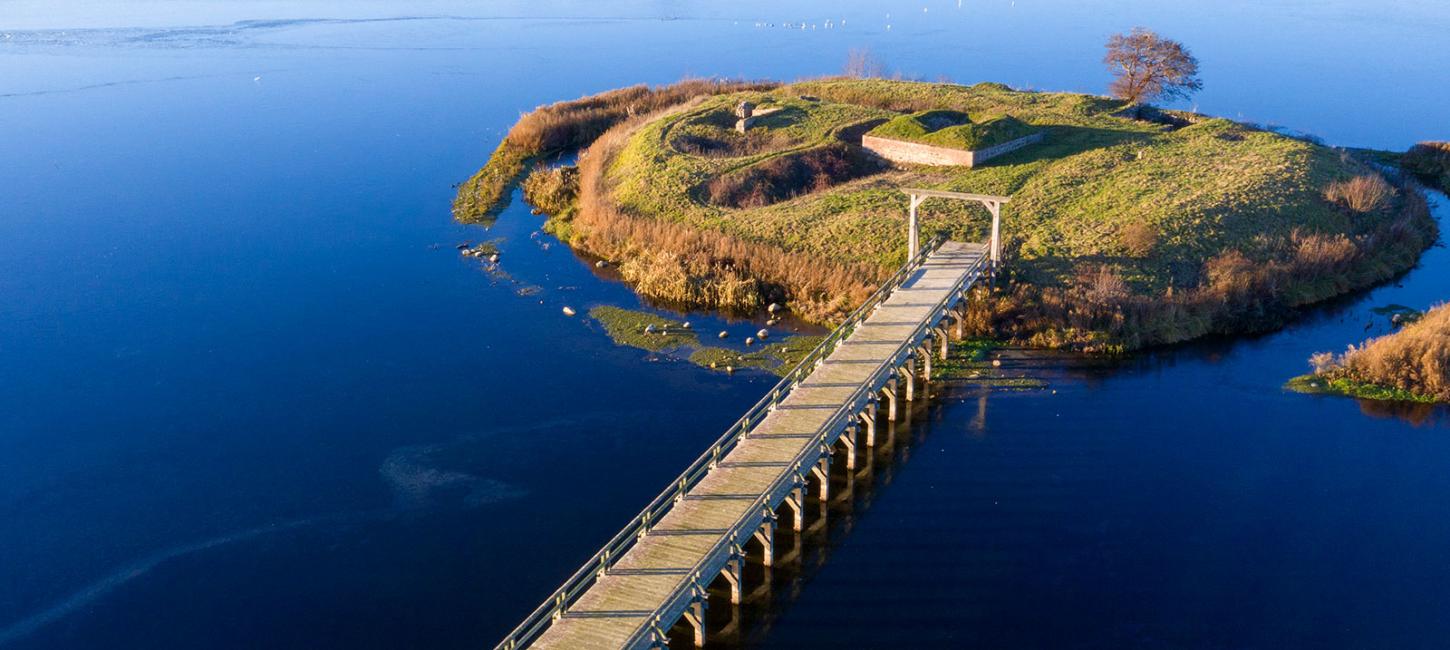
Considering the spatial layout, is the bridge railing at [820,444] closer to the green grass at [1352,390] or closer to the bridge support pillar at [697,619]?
the bridge support pillar at [697,619]

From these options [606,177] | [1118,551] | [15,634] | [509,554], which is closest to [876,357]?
[1118,551]

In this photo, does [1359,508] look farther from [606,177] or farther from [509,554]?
[606,177]

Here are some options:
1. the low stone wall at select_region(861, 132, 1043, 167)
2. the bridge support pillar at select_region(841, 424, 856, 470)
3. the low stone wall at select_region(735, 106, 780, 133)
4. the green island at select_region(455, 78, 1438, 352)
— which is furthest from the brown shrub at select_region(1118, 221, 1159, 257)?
the low stone wall at select_region(735, 106, 780, 133)

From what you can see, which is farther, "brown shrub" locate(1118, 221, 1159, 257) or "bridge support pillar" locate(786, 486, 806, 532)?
"brown shrub" locate(1118, 221, 1159, 257)

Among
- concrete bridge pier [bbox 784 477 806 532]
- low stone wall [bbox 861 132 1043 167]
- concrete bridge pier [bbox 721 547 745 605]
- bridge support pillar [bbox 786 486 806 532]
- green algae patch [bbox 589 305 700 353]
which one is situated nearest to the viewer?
concrete bridge pier [bbox 721 547 745 605]

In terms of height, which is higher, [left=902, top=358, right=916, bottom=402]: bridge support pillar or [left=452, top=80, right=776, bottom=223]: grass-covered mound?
[left=452, top=80, right=776, bottom=223]: grass-covered mound

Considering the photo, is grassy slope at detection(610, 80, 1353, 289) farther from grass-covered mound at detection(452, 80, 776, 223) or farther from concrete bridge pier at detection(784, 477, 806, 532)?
concrete bridge pier at detection(784, 477, 806, 532)

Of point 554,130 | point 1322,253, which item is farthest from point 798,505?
point 554,130
